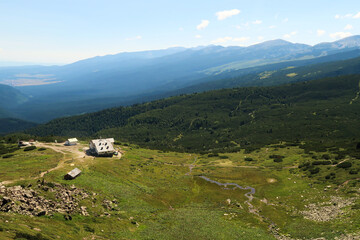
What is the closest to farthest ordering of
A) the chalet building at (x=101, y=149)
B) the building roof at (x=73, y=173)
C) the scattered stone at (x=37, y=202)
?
the scattered stone at (x=37, y=202) → the building roof at (x=73, y=173) → the chalet building at (x=101, y=149)

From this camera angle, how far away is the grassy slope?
44062 mm

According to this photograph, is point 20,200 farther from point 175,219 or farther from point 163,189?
point 163,189

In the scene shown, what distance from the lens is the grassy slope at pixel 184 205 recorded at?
145 feet

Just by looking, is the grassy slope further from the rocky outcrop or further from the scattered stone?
the scattered stone

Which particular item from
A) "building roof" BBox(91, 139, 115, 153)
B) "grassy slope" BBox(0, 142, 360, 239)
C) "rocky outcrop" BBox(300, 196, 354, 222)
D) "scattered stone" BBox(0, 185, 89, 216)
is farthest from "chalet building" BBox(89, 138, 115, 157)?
"rocky outcrop" BBox(300, 196, 354, 222)

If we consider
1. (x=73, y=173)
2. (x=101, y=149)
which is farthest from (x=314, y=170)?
(x=101, y=149)

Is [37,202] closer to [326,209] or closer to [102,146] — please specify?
[102,146]

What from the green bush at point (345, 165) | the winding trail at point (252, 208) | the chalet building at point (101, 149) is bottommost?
the winding trail at point (252, 208)

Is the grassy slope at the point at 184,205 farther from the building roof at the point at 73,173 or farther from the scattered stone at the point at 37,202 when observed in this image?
the scattered stone at the point at 37,202

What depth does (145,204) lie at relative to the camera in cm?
6238

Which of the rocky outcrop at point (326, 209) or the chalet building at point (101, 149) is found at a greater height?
the chalet building at point (101, 149)

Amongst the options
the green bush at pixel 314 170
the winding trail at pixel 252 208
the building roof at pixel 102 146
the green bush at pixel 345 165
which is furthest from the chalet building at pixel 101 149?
the green bush at pixel 345 165

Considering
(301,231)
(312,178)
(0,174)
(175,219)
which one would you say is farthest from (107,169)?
(312,178)

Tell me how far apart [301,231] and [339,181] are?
108ft
